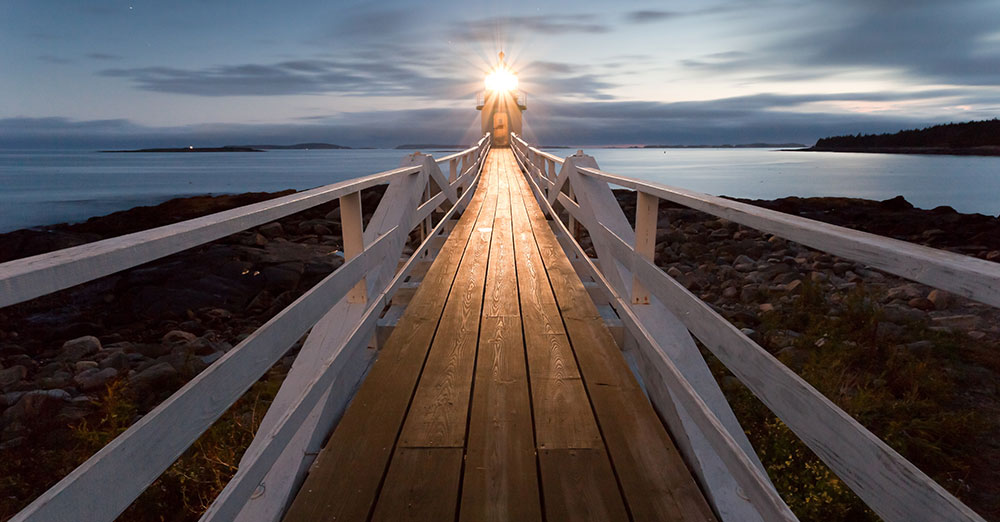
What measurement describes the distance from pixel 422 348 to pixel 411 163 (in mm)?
2785

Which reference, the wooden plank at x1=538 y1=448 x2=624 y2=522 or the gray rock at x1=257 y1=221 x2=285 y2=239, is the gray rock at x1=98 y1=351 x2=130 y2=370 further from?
the gray rock at x1=257 y1=221 x2=285 y2=239

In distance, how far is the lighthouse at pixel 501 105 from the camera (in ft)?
104

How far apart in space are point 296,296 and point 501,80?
24140 millimetres

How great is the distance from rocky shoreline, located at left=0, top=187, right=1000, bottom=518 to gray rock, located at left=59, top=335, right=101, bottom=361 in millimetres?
23

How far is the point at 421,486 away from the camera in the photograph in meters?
2.01

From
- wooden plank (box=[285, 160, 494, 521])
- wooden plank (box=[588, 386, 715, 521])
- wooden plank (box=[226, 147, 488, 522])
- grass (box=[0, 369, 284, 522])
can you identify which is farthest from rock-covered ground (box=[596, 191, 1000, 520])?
grass (box=[0, 369, 284, 522])

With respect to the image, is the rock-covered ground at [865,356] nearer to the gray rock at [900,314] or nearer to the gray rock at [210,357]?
the gray rock at [900,314]

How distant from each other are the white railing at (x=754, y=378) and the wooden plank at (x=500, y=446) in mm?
647

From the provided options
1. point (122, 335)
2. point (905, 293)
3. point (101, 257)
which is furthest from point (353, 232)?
point (905, 293)

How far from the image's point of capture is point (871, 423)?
16.1ft

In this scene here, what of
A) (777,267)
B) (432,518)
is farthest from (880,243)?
(777,267)

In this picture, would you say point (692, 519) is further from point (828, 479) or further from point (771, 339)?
point (771, 339)

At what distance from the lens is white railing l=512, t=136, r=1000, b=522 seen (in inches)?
40.8

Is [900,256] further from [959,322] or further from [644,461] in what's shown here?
[959,322]
